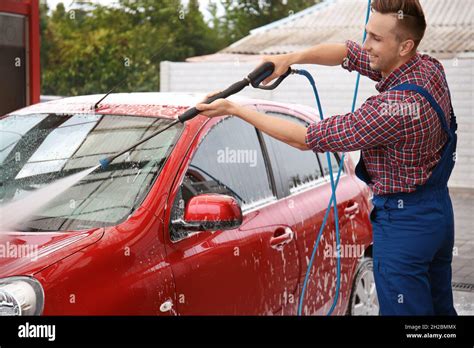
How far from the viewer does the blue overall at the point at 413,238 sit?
3.24m

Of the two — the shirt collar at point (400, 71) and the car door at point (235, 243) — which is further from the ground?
the shirt collar at point (400, 71)

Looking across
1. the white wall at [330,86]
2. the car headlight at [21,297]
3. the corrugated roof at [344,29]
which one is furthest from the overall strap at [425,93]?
the corrugated roof at [344,29]

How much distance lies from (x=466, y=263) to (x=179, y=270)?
5457mm

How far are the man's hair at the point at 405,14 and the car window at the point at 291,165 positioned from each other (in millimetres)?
1513

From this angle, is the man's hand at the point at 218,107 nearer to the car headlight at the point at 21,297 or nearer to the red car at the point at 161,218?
the red car at the point at 161,218

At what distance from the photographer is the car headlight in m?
2.97

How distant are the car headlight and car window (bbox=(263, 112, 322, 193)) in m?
1.88

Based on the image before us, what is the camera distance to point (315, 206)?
4742 mm

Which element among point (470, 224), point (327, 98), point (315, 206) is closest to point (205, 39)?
point (327, 98)

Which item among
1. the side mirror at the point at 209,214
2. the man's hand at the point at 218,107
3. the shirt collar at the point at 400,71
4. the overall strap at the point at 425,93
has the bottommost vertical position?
the side mirror at the point at 209,214

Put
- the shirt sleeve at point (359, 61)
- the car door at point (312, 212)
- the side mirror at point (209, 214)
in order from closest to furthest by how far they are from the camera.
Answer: the side mirror at point (209, 214)
the shirt sleeve at point (359, 61)
the car door at point (312, 212)

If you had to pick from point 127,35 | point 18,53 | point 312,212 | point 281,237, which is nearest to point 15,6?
point 18,53
